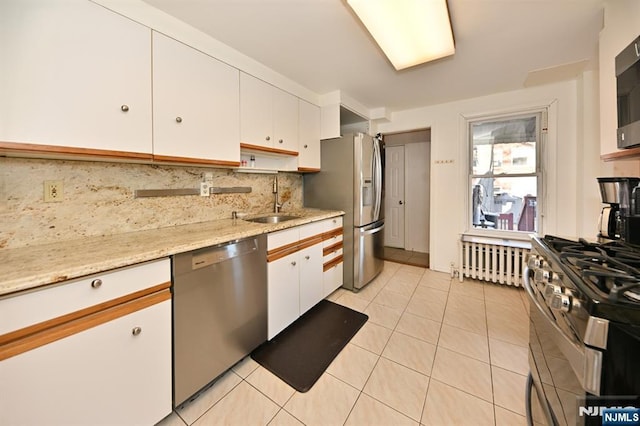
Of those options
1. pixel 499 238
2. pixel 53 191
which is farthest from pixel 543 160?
pixel 53 191

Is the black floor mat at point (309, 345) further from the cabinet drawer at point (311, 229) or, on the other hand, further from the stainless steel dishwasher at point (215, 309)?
the cabinet drawer at point (311, 229)

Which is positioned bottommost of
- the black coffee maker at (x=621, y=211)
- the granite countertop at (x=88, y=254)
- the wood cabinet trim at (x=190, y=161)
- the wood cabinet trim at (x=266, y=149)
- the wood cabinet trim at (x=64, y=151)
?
the granite countertop at (x=88, y=254)

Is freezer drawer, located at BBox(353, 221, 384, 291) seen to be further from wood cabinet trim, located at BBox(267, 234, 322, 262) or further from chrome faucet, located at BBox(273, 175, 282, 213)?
chrome faucet, located at BBox(273, 175, 282, 213)

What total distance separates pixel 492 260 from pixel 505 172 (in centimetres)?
111

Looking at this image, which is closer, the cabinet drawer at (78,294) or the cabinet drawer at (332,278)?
the cabinet drawer at (78,294)

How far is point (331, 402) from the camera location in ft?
4.35

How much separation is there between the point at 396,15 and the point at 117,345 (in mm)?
2298

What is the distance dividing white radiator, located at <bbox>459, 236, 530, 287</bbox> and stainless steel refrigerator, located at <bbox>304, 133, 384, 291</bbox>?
47.1 inches

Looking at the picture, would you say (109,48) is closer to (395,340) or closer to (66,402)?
(66,402)

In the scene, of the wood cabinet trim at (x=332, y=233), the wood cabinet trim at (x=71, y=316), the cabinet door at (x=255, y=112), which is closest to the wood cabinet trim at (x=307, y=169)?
the cabinet door at (x=255, y=112)

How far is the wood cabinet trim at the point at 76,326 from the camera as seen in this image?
781 millimetres

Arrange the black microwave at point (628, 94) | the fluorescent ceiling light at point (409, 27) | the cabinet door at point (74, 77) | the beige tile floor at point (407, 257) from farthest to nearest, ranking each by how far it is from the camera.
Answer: the beige tile floor at point (407, 257) < the fluorescent ceiling light at point (409, 27) < the black microwave at point (628, 94) < the cabinet door at point (74, 77)

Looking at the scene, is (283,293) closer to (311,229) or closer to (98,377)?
(311,229)

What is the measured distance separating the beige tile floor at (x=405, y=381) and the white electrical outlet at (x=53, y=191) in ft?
4.46
